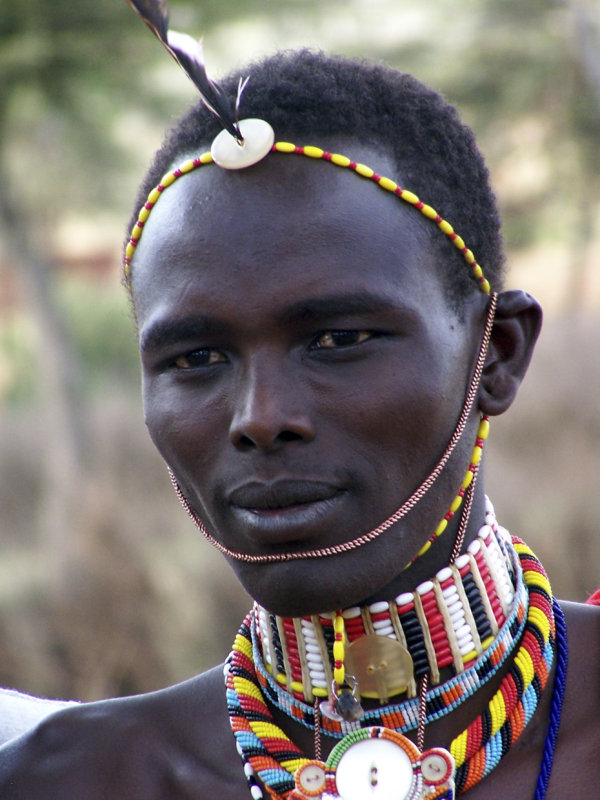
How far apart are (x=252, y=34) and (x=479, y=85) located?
12.1ft

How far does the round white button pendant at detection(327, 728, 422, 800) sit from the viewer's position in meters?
2.24

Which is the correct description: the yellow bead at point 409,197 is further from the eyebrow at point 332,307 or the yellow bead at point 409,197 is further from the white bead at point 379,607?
the white bead at point 379,607

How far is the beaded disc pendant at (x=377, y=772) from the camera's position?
2248 mm

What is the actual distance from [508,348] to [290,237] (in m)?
0.63

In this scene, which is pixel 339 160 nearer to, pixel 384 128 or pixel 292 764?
pixel 384 128

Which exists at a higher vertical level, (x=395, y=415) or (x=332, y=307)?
(x=332, y=307)

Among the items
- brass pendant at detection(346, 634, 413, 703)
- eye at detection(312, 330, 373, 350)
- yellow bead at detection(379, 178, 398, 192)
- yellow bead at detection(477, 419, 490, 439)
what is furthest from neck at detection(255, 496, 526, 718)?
yellow bead at detection(379, 178, 398, 192)

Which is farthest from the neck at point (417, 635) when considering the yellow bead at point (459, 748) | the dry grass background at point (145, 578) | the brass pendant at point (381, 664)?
the dry grass background at point (145, 578)

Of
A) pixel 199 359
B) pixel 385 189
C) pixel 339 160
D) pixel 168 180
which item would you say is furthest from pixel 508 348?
pixel 168 180

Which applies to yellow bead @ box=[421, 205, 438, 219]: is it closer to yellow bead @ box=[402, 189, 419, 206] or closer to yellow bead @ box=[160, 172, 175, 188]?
yellow bead @ box=[402, 189, 419, 206]

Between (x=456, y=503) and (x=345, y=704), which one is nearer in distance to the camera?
(x=345, y=704)

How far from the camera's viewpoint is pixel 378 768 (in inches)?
89.3

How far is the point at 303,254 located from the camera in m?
2.20

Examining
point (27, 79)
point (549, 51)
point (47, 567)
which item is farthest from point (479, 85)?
point (47, 567)
